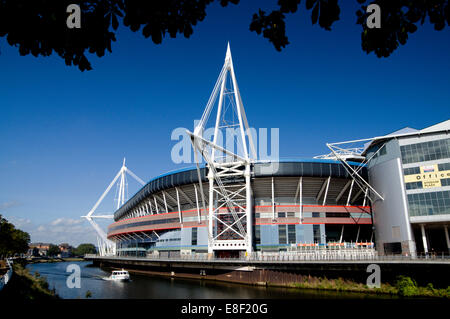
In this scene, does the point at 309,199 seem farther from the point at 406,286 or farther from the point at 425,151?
the point at 406,286

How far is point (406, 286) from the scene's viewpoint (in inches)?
1280

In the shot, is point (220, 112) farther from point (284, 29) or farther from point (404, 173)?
point (284, 29)

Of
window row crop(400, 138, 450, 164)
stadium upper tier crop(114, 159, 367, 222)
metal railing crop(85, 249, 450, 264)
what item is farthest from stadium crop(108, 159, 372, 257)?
window row crop(400, 138, 450, 164)

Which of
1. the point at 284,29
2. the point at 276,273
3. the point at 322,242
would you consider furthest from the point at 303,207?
the point at 284,29

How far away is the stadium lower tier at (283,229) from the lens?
5844 cm

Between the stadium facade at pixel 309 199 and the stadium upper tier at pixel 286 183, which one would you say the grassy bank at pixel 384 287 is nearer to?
the stadium facade at pixel 309 199

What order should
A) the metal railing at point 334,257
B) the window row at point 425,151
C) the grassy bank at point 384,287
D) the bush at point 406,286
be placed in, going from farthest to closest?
the window row at point 425,151 < the metal railing at point 334,257 < the bush at point 406,286 < the grassy bank at point 384,287

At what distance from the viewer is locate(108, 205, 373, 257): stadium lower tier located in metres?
58.4

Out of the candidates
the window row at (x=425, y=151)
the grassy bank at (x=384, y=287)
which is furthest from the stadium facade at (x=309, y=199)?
Answer: the grassy bank at (x=384, y=287)

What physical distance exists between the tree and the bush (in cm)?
3367

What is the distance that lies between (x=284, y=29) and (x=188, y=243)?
62.4 meters

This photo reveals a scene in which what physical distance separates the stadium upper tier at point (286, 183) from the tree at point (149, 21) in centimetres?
5261

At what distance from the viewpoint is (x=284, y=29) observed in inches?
233

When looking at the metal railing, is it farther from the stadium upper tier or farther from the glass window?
the stadium upper tier
